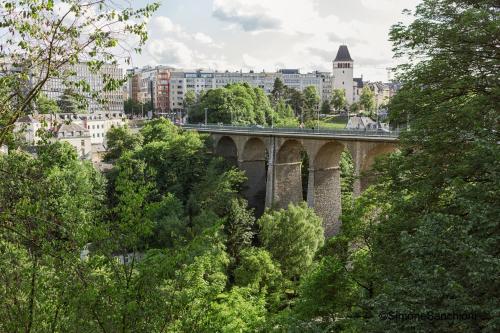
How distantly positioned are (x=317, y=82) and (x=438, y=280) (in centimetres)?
15181

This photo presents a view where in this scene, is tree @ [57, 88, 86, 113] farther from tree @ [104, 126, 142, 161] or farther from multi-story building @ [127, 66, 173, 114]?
multi-story building @ [127, 66, 173, 114]

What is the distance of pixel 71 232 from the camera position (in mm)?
7633

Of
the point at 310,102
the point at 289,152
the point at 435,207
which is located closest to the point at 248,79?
the point at 310,102

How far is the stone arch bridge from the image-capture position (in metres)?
34.6

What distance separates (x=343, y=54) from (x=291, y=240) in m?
108

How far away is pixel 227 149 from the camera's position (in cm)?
5428

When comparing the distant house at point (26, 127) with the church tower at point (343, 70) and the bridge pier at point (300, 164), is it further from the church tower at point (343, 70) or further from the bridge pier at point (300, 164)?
the church tower at point (343, 70)

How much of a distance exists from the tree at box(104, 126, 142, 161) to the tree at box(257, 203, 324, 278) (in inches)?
1058

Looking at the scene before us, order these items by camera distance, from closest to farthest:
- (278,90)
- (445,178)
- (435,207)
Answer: (445,178)
(435,207)
(278,90)

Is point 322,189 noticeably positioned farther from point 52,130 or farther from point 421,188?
point 52,130

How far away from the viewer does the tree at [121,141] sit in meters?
55.0

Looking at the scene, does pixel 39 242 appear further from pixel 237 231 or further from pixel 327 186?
pixel 327 186

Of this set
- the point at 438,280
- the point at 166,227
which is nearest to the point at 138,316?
the point at 438,280

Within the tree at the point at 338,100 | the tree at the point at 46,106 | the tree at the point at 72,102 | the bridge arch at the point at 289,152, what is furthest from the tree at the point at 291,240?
the tree at the point at 338,100
